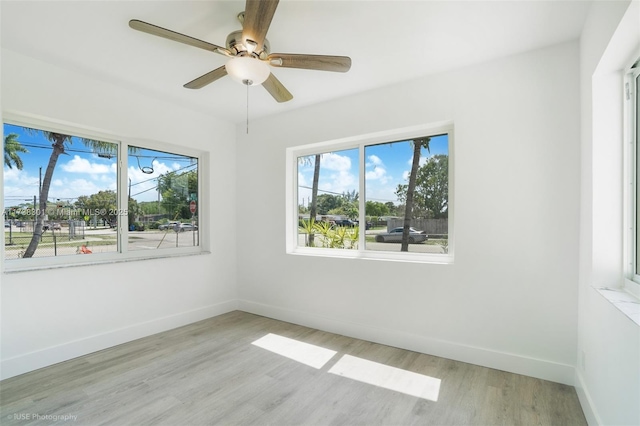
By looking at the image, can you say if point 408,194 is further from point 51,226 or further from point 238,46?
point 51,226

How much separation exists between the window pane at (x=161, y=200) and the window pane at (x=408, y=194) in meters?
2.29

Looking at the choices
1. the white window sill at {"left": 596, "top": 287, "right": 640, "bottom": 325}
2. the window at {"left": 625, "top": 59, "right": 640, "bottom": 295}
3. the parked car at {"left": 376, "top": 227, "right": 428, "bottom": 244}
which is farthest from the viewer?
the parked car at {"left": 376, "top": 227, "right": 428, "bottom": 244}

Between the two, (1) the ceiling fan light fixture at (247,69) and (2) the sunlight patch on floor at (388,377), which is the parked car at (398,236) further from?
(1) the ceiling fan light fixture at (247,69)

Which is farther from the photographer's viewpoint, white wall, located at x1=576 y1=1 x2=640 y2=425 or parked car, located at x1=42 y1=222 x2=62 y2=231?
parked car, located at x1=42 y1=222 x2=62 y2=231

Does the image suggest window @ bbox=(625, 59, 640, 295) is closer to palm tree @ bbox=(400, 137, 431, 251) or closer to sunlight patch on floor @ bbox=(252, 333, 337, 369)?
palm tree @ bbox=(400, 137, 431, 251)

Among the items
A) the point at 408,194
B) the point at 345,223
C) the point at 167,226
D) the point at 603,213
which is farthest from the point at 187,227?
the point at 603,213

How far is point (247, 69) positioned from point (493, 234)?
2.28 meters

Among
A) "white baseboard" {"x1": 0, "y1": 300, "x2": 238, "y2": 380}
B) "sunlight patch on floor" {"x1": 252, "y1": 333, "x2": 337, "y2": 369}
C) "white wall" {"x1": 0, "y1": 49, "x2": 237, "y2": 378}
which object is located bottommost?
"sunlight patch on floor" {"x1": 252, "y1": 333, "x2": 337, "y2": 369}

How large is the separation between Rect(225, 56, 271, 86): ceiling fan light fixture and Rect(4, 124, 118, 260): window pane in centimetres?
209

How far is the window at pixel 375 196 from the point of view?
2.95 m

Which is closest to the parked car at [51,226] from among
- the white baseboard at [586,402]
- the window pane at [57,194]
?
the window pane at [57,194]

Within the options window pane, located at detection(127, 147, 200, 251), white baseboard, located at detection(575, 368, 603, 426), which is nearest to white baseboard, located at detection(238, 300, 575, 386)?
white baseboard, located at detection(575, 368, 603, 426)

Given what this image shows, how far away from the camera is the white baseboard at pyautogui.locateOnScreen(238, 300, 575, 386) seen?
2.29 m

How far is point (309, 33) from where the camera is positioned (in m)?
2.13
